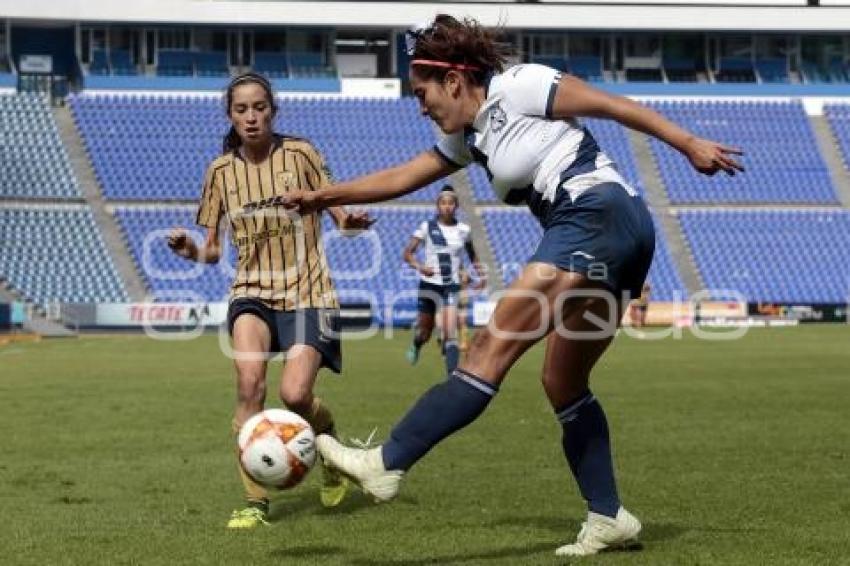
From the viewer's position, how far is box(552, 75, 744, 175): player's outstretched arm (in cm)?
594

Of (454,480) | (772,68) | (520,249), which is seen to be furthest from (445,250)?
(772,68)

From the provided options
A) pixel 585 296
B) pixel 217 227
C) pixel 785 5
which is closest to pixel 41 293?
pixel 785 5

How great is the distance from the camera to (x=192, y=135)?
5331 centimetres

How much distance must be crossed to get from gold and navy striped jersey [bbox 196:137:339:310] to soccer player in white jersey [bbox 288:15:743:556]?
1.67 metres

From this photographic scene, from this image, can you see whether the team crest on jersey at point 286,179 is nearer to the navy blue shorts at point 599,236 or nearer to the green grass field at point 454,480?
the green grass field at point 454,480

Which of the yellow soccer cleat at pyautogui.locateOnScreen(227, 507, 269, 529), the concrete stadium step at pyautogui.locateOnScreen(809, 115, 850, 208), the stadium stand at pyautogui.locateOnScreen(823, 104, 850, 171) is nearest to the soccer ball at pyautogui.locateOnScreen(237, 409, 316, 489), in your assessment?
the yellow soccer cleat at pyautogui.locateOnScreen(227, 507, 269, 529)

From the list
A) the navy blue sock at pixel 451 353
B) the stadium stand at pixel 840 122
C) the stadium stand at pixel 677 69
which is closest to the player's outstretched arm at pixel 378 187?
the navy blue sock at pixel 451 353

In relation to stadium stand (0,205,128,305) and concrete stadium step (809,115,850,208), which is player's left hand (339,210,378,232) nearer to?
stadium stand (0,205,128,305)

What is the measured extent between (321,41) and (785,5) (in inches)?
752

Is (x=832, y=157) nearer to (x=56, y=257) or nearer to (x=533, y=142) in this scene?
(x=56, y=257)

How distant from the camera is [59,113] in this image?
5341 cm

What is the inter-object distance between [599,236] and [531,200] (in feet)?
1.43

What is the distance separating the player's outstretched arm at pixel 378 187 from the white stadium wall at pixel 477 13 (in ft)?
152

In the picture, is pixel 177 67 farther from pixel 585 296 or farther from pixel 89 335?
pixel 585 296
